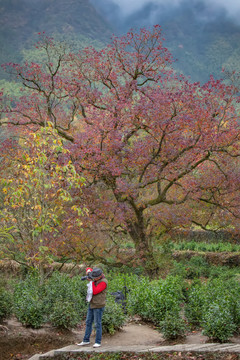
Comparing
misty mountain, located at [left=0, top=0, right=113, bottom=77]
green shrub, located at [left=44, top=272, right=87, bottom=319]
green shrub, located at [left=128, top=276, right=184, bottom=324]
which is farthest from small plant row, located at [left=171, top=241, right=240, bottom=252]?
misty mountain, located at [left=0, top=0, right=113, bottom=77]

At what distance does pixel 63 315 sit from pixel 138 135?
7696mm

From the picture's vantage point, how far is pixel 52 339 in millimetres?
6945

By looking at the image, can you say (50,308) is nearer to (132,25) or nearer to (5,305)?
(5,305)

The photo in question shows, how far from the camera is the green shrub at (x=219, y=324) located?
6129 mm

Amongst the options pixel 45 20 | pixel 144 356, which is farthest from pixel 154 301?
pixel 45 20

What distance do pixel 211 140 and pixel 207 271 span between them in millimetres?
5629

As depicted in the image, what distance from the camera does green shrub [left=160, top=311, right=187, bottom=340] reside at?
651 cm

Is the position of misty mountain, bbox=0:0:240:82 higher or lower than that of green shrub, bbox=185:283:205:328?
higher

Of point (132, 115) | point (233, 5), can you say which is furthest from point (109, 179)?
point (233, 5)

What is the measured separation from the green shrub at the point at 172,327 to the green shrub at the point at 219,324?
47 centimetres

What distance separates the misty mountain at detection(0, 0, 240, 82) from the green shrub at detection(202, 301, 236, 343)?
179 feet

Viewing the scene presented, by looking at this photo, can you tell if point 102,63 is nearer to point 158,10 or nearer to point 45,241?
point 45,241

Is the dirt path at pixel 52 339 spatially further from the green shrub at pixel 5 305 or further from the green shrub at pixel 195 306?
the green shrub at pixel 195 306

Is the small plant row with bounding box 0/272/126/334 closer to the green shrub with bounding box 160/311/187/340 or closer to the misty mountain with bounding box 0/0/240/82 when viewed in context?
the green shrub with bounding box 160/311/187/340
